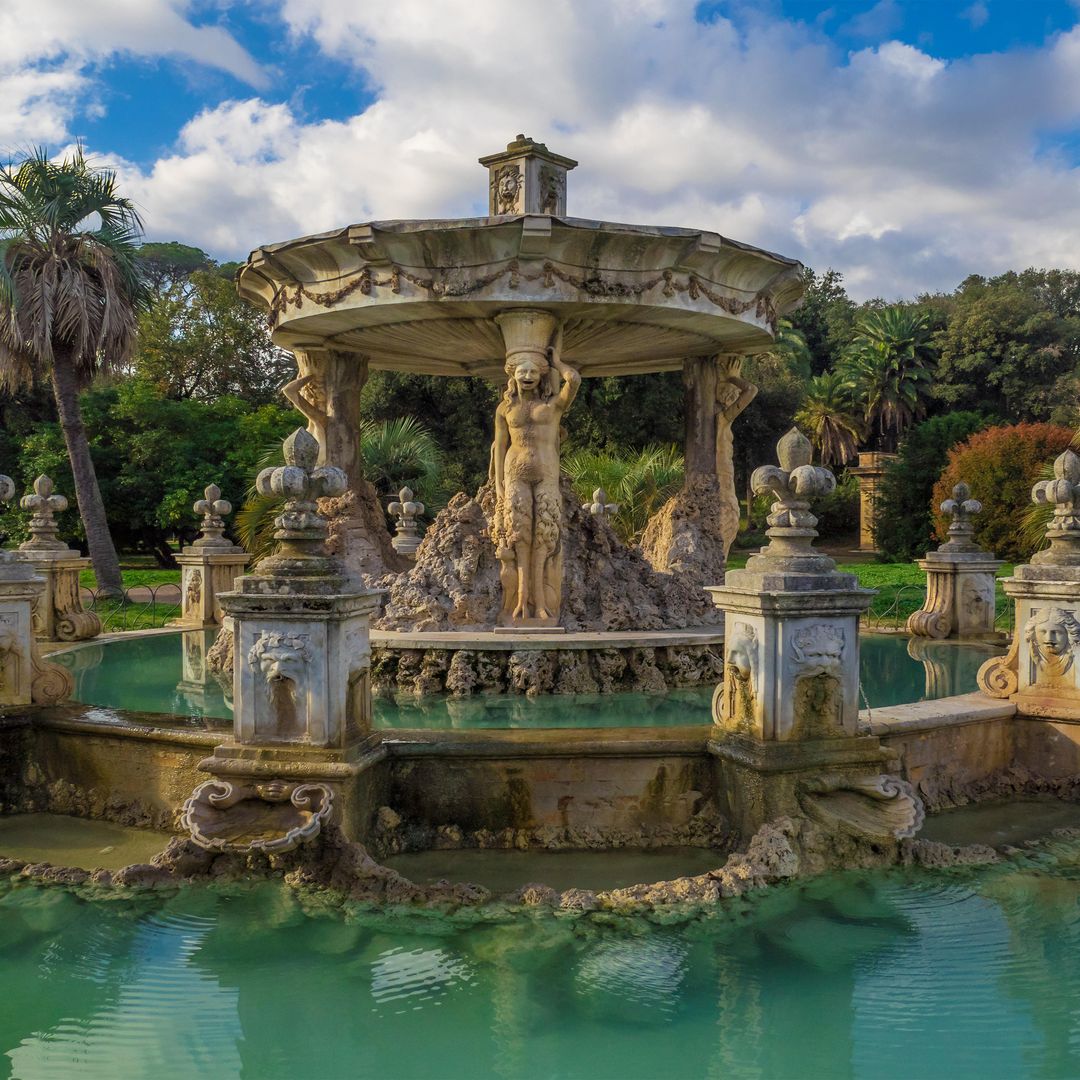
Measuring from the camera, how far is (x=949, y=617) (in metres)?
11.5

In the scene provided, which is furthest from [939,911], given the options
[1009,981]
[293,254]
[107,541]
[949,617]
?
[107,541]

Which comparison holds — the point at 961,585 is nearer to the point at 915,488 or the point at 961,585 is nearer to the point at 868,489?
the point at 915,488

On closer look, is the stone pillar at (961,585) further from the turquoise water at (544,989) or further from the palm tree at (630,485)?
the palm tree at (630,485)

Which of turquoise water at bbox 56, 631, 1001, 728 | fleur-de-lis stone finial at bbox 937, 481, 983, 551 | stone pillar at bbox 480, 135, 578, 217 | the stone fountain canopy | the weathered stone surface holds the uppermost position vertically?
stone pillar at bbox 480, 135, 578, 217

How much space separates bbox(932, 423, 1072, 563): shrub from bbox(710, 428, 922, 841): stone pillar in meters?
17.8

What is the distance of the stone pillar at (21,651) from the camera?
638 cm

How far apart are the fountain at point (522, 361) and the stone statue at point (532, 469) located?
0.05 ft

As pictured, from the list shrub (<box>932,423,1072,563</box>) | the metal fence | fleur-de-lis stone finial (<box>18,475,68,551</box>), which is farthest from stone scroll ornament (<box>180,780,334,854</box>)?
shrub (<box>932,423,1072,563</box>)

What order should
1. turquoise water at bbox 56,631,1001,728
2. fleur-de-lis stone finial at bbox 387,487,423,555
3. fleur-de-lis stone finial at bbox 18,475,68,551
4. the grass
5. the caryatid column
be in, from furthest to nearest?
fleur-de-lis stone finial at bbox 387,487,423,555, the grass, fleur-de-lis stone finial at bbox 18,475,68,551, the caryatid column, turquoise water at bbox 56,631,1001,728

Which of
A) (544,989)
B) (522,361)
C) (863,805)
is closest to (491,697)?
(522,361)

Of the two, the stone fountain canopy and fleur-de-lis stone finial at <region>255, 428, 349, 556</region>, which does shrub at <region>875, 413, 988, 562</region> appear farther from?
fleur-de-lis stone finial at <region>255, 428, 349, 556</region>

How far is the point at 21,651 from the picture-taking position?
643 cm

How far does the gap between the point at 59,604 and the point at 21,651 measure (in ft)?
17.2

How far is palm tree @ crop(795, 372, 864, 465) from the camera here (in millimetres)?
41344
